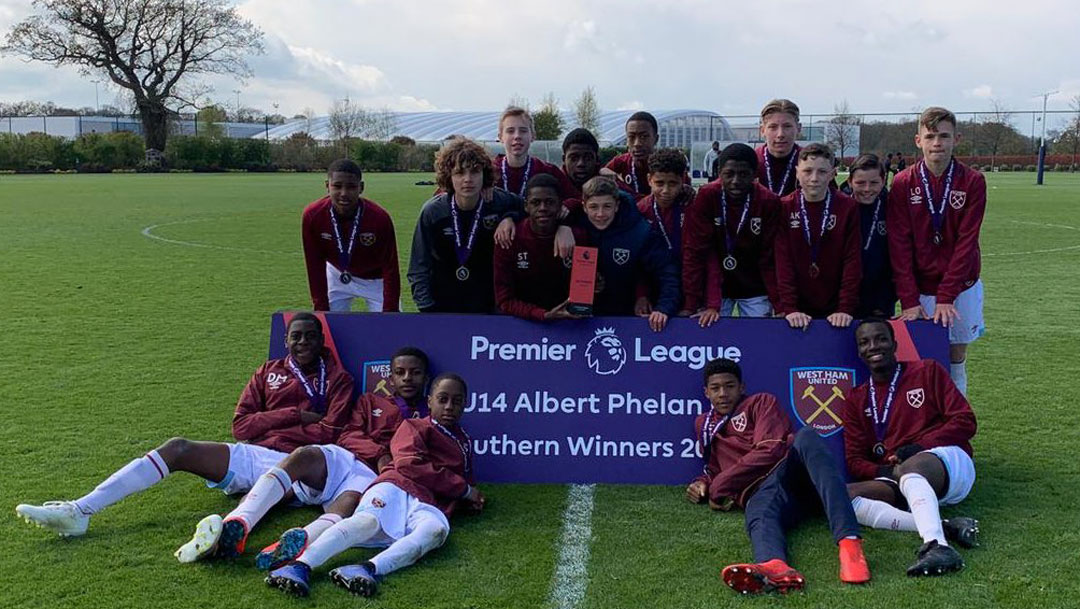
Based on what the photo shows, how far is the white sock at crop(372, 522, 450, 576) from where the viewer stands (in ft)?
13.0

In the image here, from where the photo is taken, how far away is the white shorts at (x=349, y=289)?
6465mm

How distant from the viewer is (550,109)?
262 feet

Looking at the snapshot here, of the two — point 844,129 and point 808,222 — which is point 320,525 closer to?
point 808,222

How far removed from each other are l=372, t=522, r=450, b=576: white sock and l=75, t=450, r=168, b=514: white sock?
1.26 m

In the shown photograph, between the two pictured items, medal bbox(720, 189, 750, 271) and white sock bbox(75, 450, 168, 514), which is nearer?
white sock bbox(75, 450, 168, 514)

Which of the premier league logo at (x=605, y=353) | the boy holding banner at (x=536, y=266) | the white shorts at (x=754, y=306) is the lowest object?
the premier league logo at (x=605, y=353)

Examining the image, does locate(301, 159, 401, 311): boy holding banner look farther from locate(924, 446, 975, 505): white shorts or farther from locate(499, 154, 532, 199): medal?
locate(924, 446, 975, 505): white shorts

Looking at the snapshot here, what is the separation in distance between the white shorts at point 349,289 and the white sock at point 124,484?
214 cm

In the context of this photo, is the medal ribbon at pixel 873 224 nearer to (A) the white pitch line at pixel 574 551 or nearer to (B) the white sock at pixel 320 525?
(A) the white pitch line at pixel 574 551

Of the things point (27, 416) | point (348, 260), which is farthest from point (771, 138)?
point (27, 416)

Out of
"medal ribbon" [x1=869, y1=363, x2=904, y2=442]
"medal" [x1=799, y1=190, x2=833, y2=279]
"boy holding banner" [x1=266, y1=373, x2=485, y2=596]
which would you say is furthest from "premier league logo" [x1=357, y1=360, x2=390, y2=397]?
"medal ribbon" [x1=869, y1=363, x2=904, y2=442]

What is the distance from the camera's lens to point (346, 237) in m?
6.16

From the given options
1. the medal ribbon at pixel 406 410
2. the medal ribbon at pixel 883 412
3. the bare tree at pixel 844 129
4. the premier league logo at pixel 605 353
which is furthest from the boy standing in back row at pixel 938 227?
the bare tree at pixel 844 129

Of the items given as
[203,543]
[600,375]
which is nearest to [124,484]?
[203,543]
